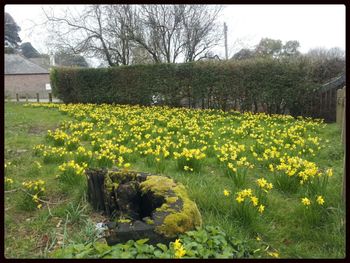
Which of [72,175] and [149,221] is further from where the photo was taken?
[72,175]

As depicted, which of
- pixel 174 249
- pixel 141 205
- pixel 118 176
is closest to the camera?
pixel 174 249

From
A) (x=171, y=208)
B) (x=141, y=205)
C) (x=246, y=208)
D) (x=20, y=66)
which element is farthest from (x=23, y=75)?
(x=246, y=208)

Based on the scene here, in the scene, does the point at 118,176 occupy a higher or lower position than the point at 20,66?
lower

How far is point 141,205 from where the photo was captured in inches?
133

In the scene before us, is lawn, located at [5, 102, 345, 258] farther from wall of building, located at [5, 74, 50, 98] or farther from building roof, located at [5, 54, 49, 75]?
building roof, located at [5, 54, 49, 75]

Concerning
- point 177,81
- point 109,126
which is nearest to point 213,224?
point 109,126

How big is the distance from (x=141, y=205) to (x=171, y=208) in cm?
50

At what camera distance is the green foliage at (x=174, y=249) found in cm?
250

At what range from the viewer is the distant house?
47.3 meters

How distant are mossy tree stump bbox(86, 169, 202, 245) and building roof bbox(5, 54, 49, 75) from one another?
4944 centimetres

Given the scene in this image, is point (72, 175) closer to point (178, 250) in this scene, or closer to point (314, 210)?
point (178, 250)

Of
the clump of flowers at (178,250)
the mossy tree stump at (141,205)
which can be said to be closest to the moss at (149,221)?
the mossy tree stump at (141,205)

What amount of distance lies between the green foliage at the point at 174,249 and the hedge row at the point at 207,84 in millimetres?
9671

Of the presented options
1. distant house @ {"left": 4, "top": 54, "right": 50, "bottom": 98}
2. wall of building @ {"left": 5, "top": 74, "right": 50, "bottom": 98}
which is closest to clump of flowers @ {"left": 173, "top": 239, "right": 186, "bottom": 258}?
wall of building @ {"left": 5, "top": 74, "right": 50, "bottom": 98}
